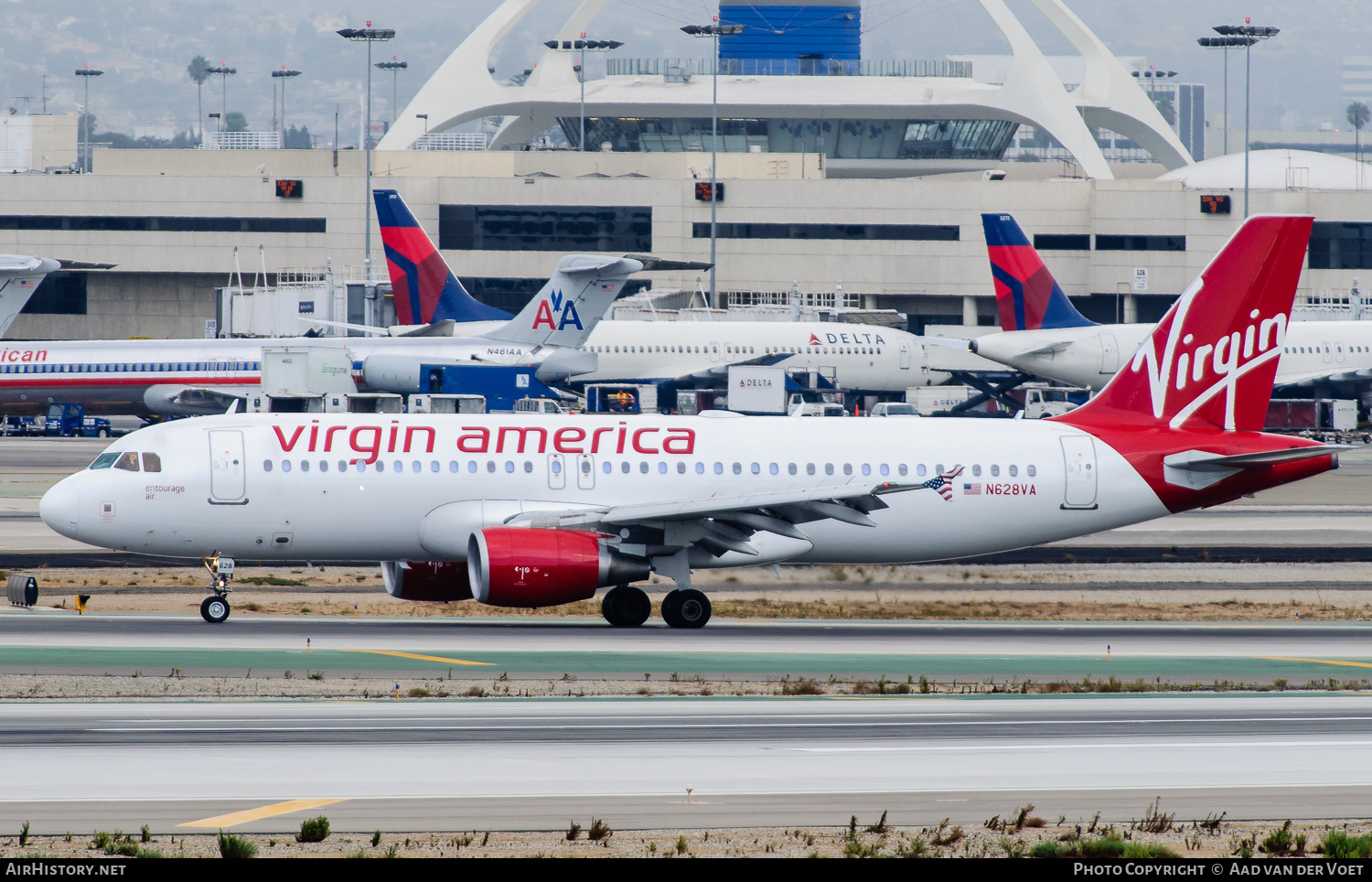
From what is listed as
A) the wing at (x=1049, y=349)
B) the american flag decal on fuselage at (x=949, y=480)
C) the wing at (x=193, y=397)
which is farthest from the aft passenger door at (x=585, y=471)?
the wing at (x=1049, y=349)

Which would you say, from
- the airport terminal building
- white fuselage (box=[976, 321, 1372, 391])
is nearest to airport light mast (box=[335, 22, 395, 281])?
the airport terminal building

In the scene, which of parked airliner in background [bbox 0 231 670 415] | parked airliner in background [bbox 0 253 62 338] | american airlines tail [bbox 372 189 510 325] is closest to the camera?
parked airliner in background [bbox 0 253 62 338]

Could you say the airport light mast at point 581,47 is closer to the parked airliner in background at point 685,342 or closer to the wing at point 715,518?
the parked airliner in background at point 685,342

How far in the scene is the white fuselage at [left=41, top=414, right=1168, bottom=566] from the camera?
97.2 feet

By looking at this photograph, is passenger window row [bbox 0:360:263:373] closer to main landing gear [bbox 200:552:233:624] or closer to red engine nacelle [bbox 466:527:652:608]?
main landing gear [bbox 200:552:233:624]

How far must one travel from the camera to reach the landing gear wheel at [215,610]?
29.5 m

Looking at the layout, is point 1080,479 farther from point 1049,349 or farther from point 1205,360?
point 1049,349

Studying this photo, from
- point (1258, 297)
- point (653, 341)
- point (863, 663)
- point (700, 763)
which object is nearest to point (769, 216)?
point (653, 341)

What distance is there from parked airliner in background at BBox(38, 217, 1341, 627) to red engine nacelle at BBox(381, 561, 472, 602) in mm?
42

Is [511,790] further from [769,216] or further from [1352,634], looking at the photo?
[769,216]

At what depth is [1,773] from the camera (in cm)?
1692

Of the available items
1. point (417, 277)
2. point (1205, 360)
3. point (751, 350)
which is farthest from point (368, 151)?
point (1205, 360)

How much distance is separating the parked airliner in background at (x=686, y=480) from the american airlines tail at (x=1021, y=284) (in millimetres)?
44426

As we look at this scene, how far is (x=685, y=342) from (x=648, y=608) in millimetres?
55627
